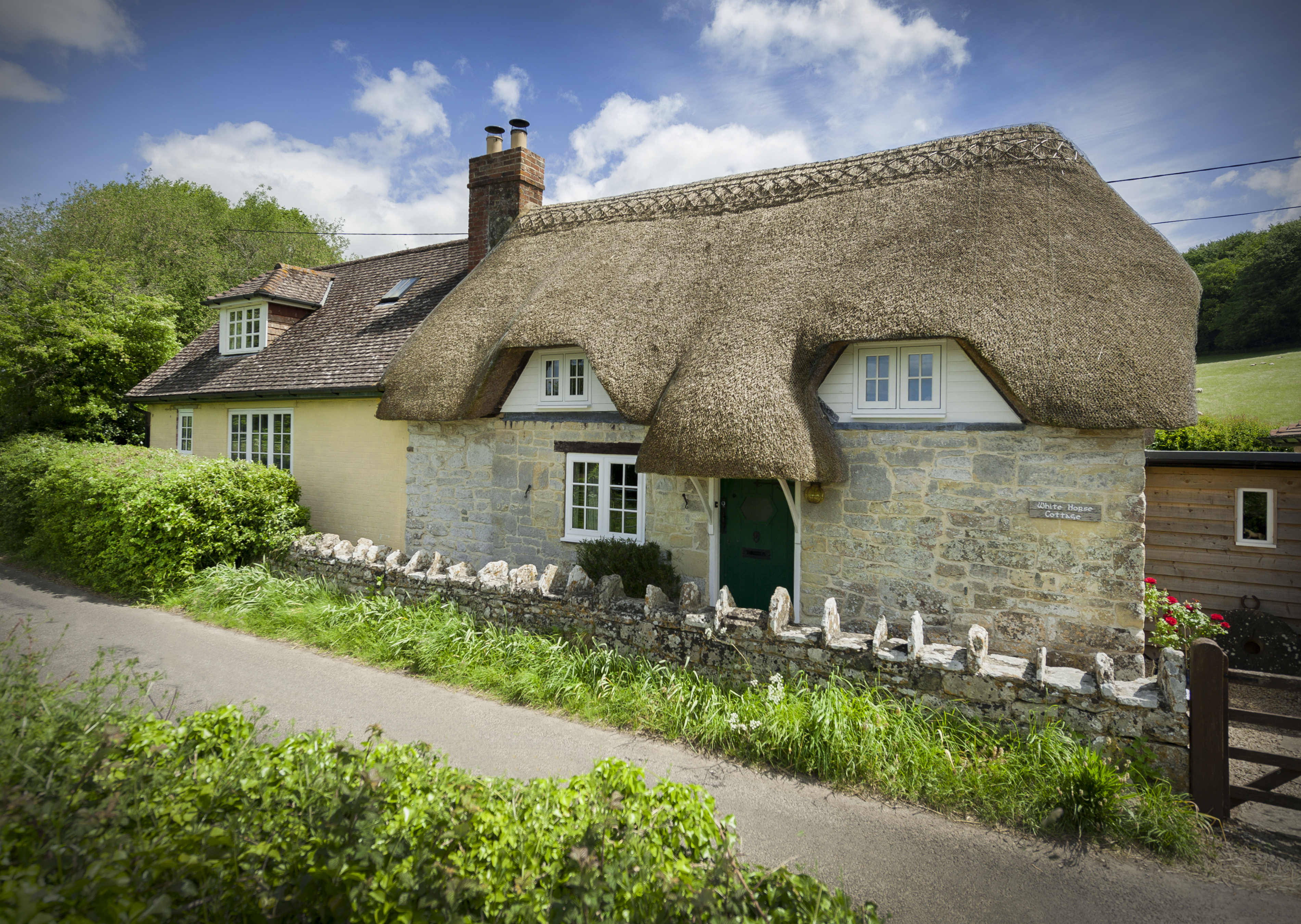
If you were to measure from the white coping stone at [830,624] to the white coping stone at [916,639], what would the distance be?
24.7 inches

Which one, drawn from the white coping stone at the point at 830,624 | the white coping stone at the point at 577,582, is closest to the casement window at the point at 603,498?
the white coping stone at the point at 577,582

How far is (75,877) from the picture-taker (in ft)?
7.10

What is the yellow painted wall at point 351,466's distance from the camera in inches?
436

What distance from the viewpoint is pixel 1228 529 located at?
8.55 m

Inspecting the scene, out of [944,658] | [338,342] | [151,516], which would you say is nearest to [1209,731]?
[944,658]

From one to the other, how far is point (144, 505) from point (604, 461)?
674 centimetres

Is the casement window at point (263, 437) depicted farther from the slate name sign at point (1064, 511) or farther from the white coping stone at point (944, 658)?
the slate name sign at point (1064, 511)

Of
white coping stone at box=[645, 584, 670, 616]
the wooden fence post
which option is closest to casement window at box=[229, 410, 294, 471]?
white coping stone at box=[645, 584, 670, 616]

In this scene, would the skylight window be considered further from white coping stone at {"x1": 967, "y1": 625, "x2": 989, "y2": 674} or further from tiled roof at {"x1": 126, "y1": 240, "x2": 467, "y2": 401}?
white coping stone at {"x1": 967, "y1": 625, "x2": 989, "y2": 674}

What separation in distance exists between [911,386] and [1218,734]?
4.06 meters

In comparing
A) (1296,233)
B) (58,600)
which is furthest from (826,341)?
(1296,233)

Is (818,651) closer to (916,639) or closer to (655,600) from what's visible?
(916,639)

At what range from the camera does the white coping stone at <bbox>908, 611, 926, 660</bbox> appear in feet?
17.9

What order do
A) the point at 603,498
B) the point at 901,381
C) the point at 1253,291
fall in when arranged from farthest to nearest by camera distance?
the point at 1253,291 → the point at 603,498 → the point at 901,381
